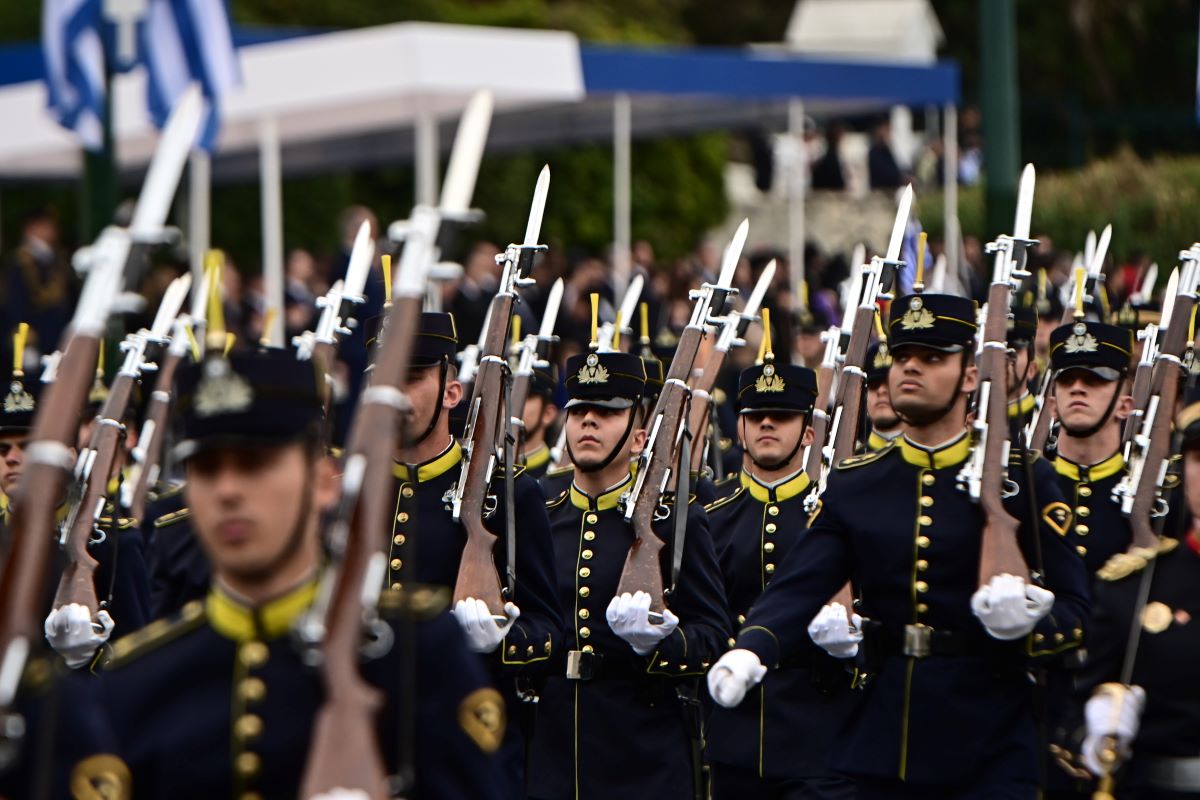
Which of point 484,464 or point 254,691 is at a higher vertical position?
point 484,464

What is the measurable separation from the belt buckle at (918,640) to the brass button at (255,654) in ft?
9.34

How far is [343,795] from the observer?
12.7 feet

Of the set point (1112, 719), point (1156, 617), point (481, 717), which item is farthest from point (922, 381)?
point (481, 717)

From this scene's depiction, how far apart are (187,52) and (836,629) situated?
11.2 meters

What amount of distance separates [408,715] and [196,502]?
56 centimetres

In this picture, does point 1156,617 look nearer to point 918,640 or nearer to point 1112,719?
point 1112,719

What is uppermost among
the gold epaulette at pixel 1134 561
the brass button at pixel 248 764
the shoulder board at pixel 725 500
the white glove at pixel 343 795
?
the shoulder board at pixel 725 500

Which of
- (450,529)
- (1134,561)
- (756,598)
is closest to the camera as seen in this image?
(1134,561)

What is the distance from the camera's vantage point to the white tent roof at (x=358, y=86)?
18.2 metres

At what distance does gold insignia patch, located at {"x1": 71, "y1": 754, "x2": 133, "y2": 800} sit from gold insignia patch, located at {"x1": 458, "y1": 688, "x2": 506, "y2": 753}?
63 centimetres

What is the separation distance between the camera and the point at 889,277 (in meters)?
8.44

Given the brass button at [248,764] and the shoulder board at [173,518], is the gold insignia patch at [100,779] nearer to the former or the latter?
the brass button at [248,764]

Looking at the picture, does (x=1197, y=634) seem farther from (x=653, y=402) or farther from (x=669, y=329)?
(x=669, y=329)

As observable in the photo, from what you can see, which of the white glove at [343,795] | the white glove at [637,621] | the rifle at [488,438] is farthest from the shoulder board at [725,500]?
the white glove at [343,795]
